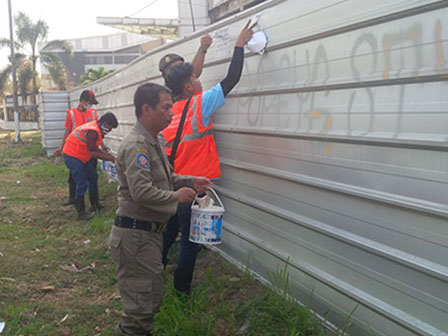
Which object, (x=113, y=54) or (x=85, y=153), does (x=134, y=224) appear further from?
(x=113, y=54)

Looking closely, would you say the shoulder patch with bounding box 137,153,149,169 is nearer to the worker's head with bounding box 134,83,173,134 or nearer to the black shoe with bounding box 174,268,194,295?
the worker's head with bounding box 134,83,173,134

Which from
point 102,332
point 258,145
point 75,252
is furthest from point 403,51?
point 75,252

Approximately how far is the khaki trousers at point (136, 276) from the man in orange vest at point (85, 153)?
369cm

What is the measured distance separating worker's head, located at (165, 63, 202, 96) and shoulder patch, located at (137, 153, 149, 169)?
42.0 inches

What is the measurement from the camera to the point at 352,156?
269 cm

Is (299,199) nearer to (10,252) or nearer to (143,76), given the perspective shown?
(10,252)

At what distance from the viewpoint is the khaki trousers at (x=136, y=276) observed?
2838 mm

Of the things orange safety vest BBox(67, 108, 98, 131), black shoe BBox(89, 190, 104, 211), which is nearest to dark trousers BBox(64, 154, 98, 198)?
black shoe BBox(89, 190, 104, 211)

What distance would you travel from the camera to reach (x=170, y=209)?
2.84m

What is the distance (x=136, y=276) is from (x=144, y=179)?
2.12 ft

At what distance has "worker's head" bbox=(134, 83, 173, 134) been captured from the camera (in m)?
2.85

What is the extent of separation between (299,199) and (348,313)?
2.75 feet

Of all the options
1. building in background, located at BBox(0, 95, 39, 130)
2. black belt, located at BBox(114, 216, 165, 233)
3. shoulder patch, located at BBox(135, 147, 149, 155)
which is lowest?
black belt, located at BBox(114, 216, 165, 233)

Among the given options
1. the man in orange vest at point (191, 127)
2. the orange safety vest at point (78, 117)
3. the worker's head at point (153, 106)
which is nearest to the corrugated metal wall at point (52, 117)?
the orange safety vest at point (78, 117)
